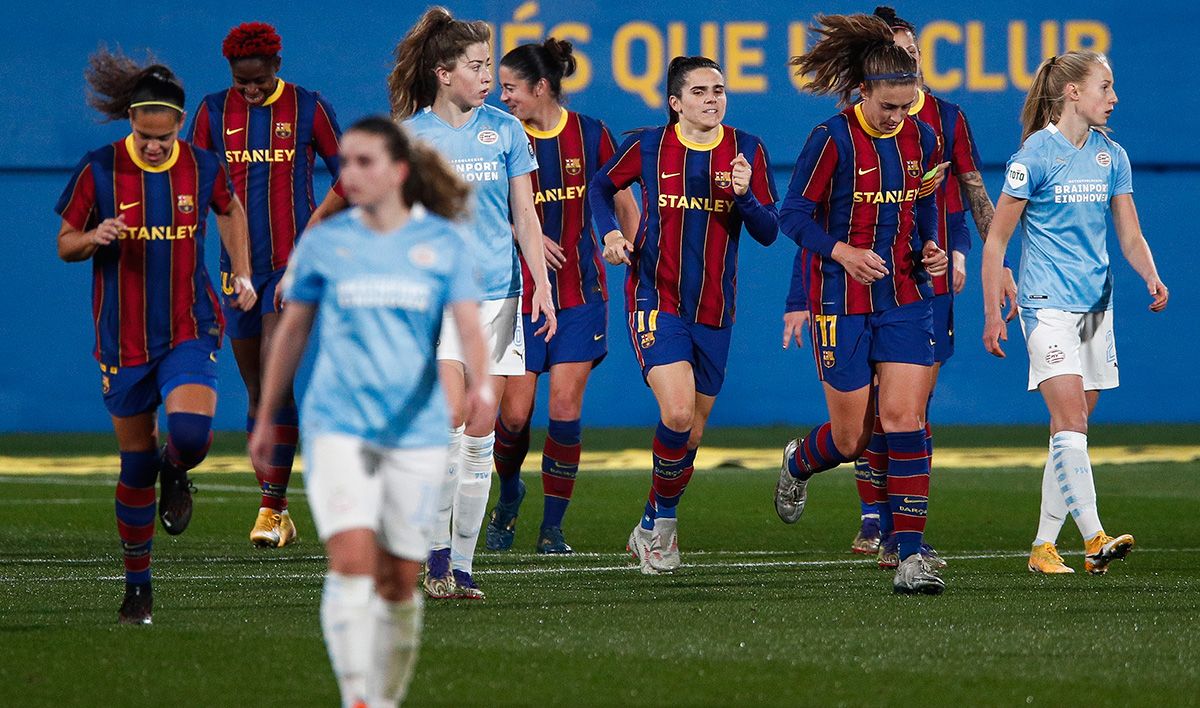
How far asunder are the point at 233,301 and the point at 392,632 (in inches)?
192

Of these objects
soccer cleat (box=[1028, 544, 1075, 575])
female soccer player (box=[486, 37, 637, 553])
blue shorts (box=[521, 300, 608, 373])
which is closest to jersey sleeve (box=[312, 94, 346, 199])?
female soccer player (box=[486, 37, 637, 553])

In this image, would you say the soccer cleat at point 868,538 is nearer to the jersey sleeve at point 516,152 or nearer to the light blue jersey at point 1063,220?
the light blue jersey at point 1063,220

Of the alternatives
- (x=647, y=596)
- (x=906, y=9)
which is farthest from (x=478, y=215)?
(x=906, y=9)

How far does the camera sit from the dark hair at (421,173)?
179 inches

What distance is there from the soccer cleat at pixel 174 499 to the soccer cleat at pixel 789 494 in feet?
8.99

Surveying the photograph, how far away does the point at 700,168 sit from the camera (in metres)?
8.07

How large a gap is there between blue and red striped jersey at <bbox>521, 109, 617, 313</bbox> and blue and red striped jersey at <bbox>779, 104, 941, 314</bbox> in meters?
1.76

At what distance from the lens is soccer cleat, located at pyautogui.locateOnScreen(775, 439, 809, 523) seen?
895 centimetres

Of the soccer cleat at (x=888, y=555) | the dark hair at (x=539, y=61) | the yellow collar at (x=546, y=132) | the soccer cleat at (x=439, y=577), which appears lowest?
the soccer cleat at (x=888, y=555)

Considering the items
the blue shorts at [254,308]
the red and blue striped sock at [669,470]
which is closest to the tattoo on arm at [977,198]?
the red and blue striped sock at [669,470]

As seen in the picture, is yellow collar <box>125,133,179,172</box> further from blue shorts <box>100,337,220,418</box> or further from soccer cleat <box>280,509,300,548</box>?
soccer cleat <box>280,509,300,548</box>

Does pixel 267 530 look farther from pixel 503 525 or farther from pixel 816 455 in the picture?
Answer: pixel 816 455

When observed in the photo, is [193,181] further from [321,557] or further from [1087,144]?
[1087,144]

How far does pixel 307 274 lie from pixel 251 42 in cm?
489
